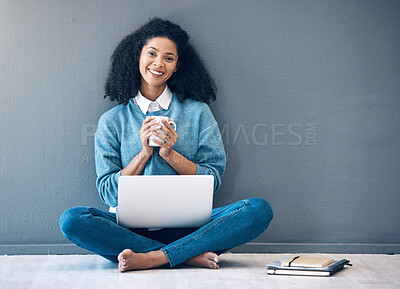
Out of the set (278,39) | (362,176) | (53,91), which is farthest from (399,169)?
(53,91)

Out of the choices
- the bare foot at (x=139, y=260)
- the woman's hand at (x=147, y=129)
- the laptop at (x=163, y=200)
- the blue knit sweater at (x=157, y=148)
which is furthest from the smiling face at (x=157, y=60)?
the bare foot at (x=139, y=260)

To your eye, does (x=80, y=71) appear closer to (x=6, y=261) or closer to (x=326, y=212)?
(x=6, y=261)

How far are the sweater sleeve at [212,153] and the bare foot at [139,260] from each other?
48cm

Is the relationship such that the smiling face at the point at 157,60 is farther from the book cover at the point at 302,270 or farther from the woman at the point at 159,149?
the book cover at the point at 302,270

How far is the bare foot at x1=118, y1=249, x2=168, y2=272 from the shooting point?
201 cm

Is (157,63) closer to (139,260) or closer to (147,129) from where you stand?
(147,129)

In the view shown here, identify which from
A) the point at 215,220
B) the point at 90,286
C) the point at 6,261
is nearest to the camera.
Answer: the point at 90,286

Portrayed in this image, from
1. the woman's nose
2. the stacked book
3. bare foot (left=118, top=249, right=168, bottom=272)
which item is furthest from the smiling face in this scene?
the stacked book

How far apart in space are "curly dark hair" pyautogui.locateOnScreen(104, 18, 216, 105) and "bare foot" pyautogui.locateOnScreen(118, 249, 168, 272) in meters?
0.78

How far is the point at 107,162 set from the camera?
7.67 ft

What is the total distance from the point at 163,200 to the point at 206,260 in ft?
1.04

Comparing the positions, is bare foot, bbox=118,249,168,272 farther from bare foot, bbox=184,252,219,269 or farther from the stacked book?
the stacked book

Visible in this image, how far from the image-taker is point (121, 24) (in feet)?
8.28

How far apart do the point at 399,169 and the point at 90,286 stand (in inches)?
64.3
